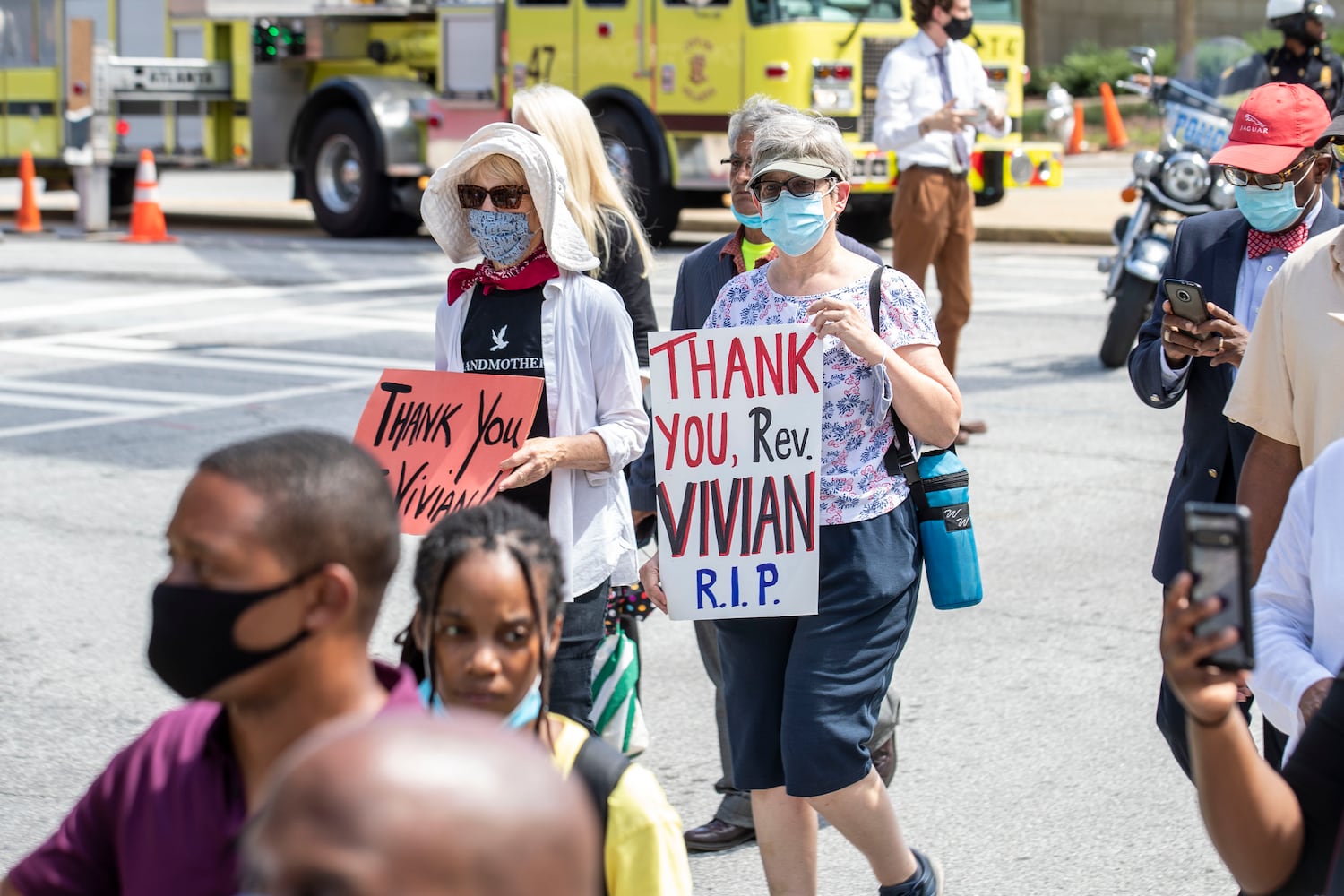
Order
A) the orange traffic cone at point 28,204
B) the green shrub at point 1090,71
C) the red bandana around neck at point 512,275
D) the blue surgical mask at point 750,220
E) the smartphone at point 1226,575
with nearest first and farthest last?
the smartphone at point 1226,575 → the red bandana around neck at point 512,275 → the blue surgical mask at point 750,220 → the orange traffic cone at point 28,204 → the green shrub at point 1090,71

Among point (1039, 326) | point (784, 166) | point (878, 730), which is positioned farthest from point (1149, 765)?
point (1039, 326)

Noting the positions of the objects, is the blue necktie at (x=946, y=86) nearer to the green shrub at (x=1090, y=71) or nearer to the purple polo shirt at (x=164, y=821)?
the purple polo shirt at (x=164, y=821)

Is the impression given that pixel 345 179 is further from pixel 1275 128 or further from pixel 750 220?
pixel 1275 128

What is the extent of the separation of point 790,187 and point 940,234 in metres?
6.15

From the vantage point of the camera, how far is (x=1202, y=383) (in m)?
4.28

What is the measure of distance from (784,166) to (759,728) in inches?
47.0

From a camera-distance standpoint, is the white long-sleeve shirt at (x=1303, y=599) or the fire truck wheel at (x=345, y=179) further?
the fire truck wheel at (x=345, y=179)

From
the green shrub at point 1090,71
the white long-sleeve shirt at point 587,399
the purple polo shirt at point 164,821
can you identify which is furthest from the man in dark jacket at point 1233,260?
the green shrub at point 1090,71

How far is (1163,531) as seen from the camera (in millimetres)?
4238

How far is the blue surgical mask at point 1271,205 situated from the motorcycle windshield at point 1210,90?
7574 mm

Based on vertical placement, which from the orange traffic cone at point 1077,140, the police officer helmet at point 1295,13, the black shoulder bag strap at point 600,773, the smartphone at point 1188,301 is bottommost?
the black shoulder bag strap at point 600,773

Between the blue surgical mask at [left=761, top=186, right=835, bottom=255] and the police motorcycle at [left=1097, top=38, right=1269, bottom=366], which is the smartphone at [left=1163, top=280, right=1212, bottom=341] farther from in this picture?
the police motorcycle at [left=1097, top=38, right=1269, bottom=366]

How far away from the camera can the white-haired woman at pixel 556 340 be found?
402 centimetres

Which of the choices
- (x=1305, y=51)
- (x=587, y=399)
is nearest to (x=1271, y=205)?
(x=587, y=399)
